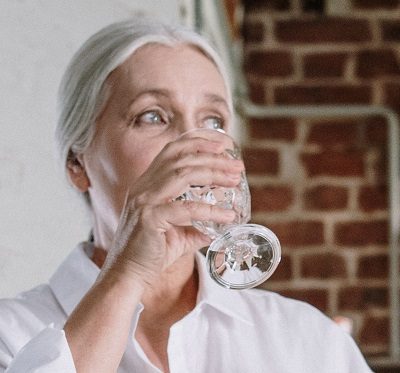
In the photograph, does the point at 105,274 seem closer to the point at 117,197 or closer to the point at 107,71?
the point at 117,197

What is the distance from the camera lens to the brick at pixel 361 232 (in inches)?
96.7

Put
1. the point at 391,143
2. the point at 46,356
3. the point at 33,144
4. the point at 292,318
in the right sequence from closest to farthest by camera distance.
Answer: the point at 46,356, the point at 292,318, the point at 33,144, the point at 391,143

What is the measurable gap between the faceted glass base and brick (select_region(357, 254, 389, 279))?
162cm

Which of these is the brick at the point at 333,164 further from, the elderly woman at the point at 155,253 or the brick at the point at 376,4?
the elderly woman at the point at 155,253

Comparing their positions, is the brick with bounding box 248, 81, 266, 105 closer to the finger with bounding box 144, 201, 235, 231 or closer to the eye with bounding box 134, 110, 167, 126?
the eye with bounding box 134, 110, 167, 126

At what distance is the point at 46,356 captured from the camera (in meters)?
0.83

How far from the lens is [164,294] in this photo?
1091mm

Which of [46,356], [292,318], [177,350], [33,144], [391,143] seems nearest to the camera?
[46,356]

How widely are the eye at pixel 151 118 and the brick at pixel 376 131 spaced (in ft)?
4.95

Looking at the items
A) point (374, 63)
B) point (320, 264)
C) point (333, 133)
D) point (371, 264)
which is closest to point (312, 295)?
point (320, 264)

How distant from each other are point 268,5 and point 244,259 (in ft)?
5.51

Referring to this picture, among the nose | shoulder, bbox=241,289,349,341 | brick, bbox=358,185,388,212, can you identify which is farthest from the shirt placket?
brick, bbox=358,185,388,212

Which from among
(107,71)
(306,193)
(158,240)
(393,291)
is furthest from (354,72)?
(158,240)

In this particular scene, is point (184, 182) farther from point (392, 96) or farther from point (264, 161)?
point (392, 96)
